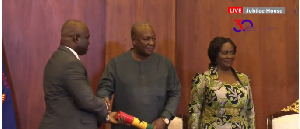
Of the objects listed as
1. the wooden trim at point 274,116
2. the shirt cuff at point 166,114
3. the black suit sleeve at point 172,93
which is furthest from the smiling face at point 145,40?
the wooden trim at point 274,116

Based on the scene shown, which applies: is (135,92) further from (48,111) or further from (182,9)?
(182,9)

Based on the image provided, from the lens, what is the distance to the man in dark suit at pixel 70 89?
194 cm

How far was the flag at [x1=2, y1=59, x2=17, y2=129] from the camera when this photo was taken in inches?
118

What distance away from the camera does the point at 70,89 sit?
1.94 m

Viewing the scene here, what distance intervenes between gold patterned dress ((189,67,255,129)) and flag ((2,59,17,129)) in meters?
1.71

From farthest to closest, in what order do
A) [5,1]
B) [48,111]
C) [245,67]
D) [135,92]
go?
[245,67], [5,1], [135,92], [48,111]

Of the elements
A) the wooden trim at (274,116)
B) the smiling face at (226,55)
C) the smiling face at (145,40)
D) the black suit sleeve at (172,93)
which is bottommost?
the wooden trim at (274,116)

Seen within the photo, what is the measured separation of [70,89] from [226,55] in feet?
4.28

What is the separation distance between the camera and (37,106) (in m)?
3.35

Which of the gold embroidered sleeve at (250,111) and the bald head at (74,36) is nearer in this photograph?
the bald head at (74,36)

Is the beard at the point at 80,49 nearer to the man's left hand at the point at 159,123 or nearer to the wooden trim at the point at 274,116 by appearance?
the man's left hand at the point at 159,123

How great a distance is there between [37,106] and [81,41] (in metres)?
1.59

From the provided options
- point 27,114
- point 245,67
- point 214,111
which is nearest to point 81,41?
point 214,111

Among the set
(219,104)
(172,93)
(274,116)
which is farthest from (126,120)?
(274,116)
